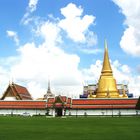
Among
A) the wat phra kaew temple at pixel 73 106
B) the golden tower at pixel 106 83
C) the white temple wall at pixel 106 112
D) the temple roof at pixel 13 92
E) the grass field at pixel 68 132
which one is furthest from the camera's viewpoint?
the golden tower at pixel 106 83

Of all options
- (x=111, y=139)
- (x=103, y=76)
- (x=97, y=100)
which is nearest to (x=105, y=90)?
(x=103, y=76)

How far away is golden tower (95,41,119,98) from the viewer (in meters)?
96.8

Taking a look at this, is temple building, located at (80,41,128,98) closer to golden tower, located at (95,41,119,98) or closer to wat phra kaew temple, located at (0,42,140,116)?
golden tower, located at (95,41,119,98)

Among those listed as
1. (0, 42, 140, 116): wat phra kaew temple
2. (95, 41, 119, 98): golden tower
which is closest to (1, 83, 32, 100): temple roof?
(0, 42, 140, 116): wat phra kaew temple

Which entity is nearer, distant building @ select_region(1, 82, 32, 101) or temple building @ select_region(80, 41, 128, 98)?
distant building @ select_region(1, 82, 32, 101)

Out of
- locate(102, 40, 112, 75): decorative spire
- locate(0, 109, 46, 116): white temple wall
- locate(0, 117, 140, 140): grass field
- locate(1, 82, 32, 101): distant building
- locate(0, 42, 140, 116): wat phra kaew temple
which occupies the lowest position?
locate(0, 117, 140, 140): grass field

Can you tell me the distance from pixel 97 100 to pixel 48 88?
7086cm

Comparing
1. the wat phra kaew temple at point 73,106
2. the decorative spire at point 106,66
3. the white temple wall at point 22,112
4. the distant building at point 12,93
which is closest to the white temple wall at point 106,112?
the wat phra kaew temple at point 73,106

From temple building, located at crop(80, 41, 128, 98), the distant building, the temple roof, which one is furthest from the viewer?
temple building, located at crop(80, 41, 128, 98)

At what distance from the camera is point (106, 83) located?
98.7 meters

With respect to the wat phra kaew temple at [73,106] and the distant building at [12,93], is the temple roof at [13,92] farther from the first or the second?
the wat phra kaew temple at [73,106]

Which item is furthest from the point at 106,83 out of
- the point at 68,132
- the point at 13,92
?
the point at 68,132

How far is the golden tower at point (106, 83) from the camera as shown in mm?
96750

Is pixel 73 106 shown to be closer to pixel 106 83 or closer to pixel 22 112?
pixel 22 112
